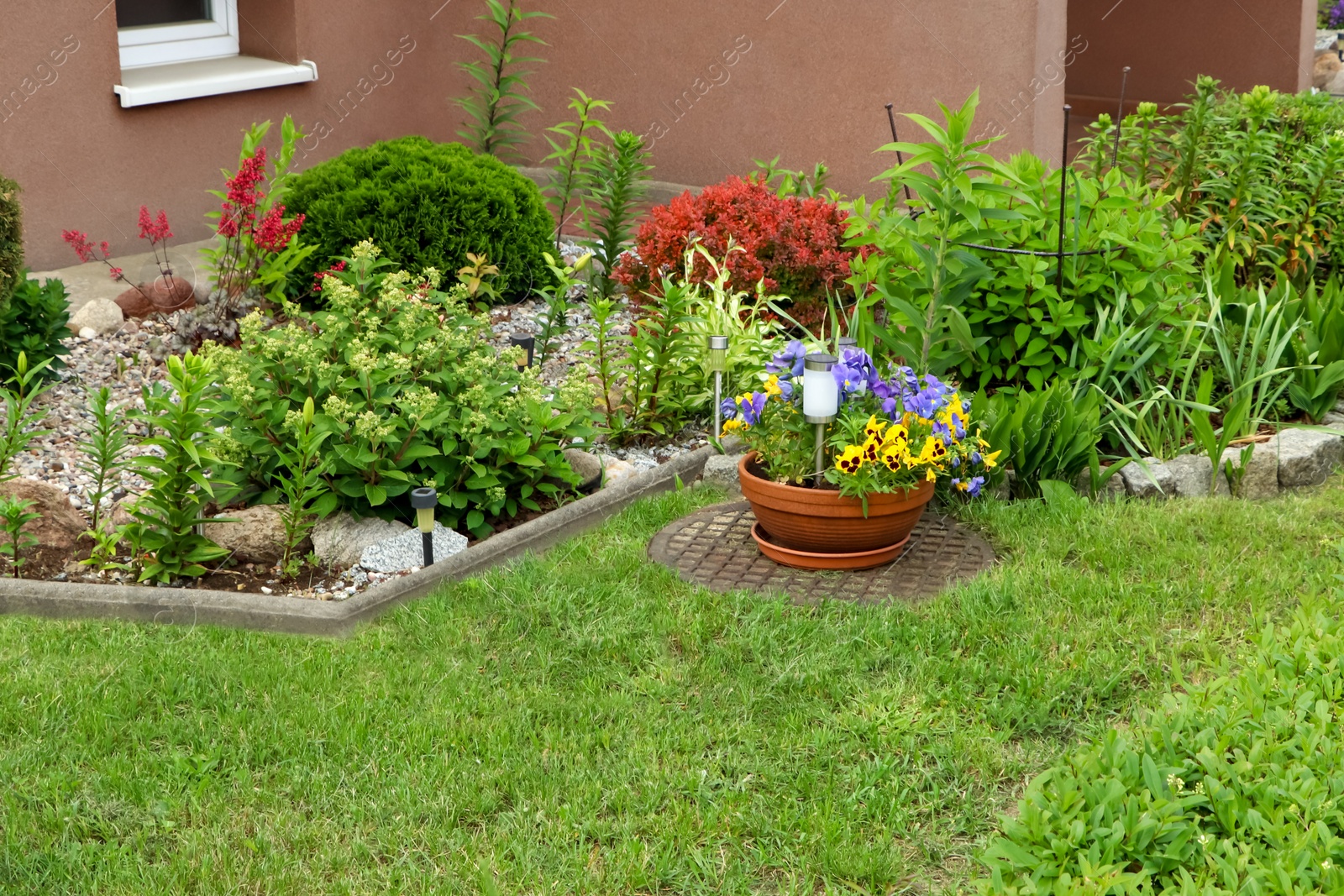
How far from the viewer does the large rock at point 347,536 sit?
4.62 meters

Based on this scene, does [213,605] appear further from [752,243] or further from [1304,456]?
[1304,456]

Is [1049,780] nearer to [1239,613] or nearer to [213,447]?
[1239,613]

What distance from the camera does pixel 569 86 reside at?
9117 mm

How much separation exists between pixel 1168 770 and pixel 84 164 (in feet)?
22.5

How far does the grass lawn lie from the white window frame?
5.17 m

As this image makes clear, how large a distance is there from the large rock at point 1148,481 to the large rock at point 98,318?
5111 millimetres

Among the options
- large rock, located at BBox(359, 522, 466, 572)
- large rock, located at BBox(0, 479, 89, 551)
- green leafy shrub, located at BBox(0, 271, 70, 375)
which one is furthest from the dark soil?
green leafy shrub, located at BBox(0, 271, 70, 375)

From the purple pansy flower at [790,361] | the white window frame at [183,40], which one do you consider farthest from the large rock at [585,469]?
the white window frame at [183,40]

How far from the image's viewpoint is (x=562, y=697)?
364cm

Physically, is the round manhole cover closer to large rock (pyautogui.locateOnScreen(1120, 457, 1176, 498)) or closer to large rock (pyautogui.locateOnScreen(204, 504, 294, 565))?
large rock (pyautogui.locateOnScreen(1120, 457, 1176, 498))

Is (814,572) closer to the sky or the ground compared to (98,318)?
closer to the ground

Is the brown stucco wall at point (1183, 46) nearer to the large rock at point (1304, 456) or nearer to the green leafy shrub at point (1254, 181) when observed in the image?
the green leafy shrub at point (1254, 181)

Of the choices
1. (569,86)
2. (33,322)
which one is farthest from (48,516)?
(569,86)

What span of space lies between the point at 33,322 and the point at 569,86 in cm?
436
